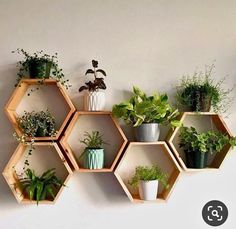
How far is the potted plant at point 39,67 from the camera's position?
6.12ft

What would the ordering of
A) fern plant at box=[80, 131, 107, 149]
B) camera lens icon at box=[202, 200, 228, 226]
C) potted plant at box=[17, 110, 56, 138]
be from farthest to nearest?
camera lens icon at box=[202, 200, 228, 226] → fern plant at box=[80, 131, 107, 149] → potted plant at box=[17, 110, 56, 138]

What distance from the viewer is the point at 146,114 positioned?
1.87m

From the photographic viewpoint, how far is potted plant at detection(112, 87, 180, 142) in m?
1.84

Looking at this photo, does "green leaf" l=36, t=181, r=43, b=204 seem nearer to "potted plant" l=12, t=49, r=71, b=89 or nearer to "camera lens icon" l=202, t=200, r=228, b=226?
"potted plant" l=12, t=49, r=71, b=89

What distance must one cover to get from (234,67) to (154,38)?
55 cm

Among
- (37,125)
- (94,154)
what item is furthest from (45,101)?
(94,154)

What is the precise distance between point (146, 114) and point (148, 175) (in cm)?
36

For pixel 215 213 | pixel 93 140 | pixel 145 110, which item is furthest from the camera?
pixel 215 213

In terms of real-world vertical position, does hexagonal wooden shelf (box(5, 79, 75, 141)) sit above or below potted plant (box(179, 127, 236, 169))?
above

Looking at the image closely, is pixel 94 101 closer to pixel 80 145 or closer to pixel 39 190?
pixel 80 145

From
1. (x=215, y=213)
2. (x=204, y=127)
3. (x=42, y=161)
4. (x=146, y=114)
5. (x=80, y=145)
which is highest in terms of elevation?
(x=146, y=114)

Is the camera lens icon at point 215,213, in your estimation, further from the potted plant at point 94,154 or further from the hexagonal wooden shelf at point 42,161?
the hexagonal wooden shelf at point 42,161

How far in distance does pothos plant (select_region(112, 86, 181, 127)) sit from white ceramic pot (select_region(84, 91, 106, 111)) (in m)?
0.09

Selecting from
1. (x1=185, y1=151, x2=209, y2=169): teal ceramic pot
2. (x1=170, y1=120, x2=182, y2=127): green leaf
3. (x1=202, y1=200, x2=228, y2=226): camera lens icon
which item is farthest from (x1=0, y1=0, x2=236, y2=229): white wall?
(x1=170, y1=120, x2=182, y2=127): green leaf
